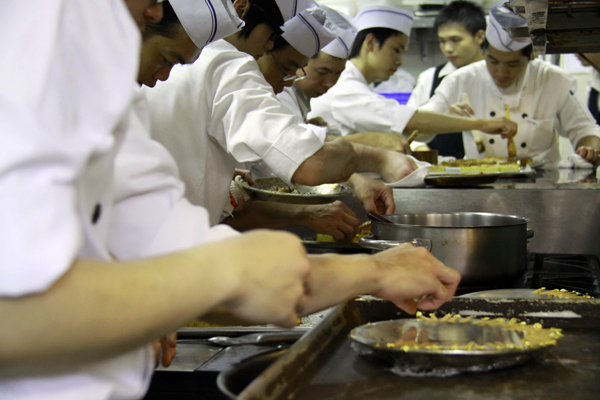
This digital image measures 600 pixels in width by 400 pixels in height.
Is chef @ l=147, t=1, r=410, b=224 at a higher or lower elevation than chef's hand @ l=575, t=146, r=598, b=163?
higher

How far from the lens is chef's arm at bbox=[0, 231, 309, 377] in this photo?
18.8 inches

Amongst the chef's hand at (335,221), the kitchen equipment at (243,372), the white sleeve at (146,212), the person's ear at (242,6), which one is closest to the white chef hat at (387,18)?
the chef's hand at (335,221)

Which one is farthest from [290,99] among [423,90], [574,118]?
[423,90]

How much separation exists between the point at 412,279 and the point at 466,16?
Result: 529 cm

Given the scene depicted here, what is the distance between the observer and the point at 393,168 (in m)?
2.57

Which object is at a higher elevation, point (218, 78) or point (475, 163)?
point (218, 78)

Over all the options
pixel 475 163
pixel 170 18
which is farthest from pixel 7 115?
pixel 475 163

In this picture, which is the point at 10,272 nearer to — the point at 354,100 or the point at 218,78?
the point at 218,78

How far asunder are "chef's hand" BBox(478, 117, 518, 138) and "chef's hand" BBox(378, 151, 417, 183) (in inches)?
70.3

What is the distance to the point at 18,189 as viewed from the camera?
459mm

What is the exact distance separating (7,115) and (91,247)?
151 millimetres

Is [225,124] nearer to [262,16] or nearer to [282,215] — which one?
[262,16]

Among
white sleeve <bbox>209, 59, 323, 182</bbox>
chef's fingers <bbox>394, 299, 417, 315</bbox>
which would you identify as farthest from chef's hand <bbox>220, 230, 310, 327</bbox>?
white sleeve <bbox>209, 59, 323, 182</bbox>

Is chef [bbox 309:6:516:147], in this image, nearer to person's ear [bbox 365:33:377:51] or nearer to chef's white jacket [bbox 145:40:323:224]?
person's ear [bbox 365:33:377:51]
